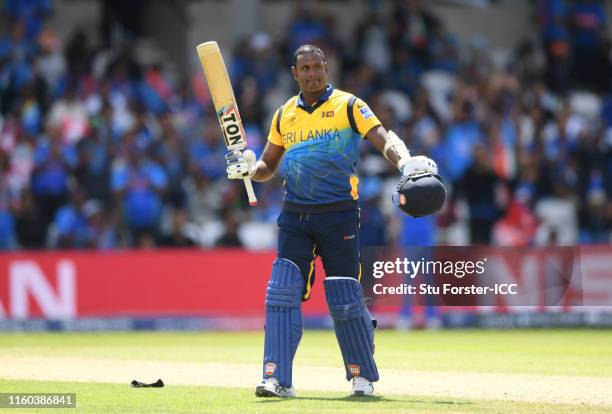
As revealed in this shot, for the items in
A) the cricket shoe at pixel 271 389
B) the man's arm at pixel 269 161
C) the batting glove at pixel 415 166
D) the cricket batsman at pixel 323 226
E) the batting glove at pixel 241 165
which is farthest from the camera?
the man's arm at pixel 269 161

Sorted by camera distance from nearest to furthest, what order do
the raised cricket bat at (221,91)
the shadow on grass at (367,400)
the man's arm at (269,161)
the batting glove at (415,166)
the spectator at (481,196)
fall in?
1. the batting glove at (415,166)
2. the shadow on grass at (367,400)
3. the man's arm at (269,161)
4. the raised cricket bat at (221,91)
5. the spectator at (481,196)

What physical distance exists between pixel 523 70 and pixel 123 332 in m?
8.97

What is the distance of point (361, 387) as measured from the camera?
919 cm

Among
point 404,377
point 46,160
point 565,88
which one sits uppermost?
point 565,88

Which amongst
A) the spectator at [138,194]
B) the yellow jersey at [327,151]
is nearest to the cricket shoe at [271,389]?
the yellow jersey at [327,151]

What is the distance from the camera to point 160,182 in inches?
773

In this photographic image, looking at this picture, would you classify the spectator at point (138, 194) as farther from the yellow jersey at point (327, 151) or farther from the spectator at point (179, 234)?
the yellow jersey at point (327, 151)

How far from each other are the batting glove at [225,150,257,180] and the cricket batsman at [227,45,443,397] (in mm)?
325

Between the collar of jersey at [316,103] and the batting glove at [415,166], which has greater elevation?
the collar of jersey at [316,103]

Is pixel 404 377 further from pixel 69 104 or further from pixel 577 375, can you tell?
pixel 69 104

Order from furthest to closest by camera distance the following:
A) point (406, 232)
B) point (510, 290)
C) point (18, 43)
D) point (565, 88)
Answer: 1. point (565, 88)
2. point (18, 43)
3. point (406, 232)
4. point (510, 290)

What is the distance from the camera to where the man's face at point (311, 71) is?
915cm

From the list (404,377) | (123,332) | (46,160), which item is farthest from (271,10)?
(404,377)

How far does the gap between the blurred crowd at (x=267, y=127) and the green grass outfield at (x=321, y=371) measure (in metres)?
2.30
